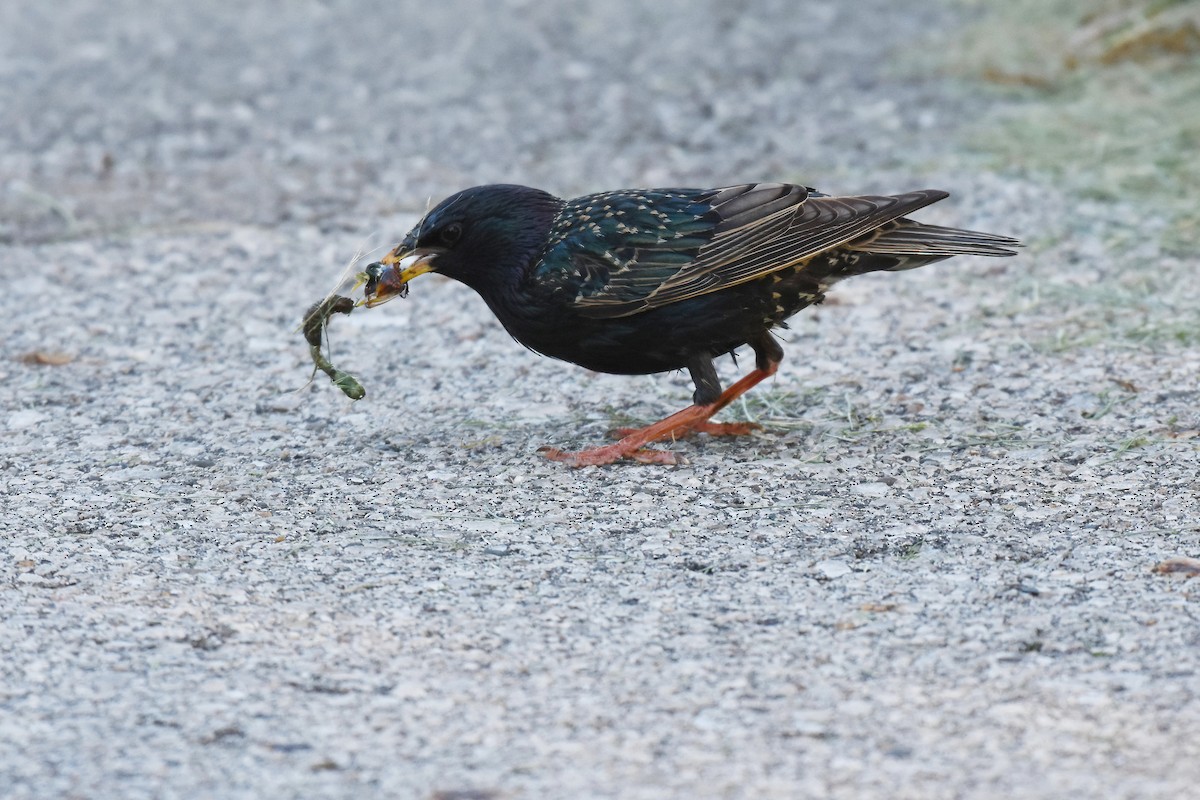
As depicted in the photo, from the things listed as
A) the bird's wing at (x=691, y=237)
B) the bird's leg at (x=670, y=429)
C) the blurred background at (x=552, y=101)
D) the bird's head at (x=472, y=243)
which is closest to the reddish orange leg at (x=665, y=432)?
the bird's leg at (x=670, y=429)

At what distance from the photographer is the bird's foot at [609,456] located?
5.37m

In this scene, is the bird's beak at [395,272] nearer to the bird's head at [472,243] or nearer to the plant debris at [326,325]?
the bird's head at [472,243]

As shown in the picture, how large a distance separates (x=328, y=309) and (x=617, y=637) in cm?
200

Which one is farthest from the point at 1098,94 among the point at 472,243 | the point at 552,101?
the point at 472,243

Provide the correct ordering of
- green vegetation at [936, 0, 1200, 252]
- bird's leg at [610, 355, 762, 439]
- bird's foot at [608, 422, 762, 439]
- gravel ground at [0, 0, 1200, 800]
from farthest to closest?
1. green vegetation at [936, 0, 1200, 252]
2. bird's foot at [608, 422, 762, 439]
3. bird's leg at [610, 355, 762, 439]
4. gravel ground at [0, 0, 1200, 800]

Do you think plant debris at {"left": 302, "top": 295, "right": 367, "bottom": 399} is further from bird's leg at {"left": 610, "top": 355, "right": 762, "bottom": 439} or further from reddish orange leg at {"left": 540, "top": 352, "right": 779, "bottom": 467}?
bird's leg at {"left": 610, "top": 355, "right": 762, "bottom": 439}

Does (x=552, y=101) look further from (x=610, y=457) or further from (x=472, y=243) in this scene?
(x=610, y=457)

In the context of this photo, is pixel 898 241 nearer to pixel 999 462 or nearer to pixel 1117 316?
pixel 999 462

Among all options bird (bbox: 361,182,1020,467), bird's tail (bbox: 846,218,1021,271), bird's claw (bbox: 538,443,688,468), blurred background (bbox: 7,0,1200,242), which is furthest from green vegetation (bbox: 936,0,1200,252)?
bird's claw (bbox: 538,443,688,468)

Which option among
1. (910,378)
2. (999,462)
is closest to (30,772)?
(999,462)

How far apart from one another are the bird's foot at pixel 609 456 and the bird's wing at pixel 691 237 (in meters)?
0.46

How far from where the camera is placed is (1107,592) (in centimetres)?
425

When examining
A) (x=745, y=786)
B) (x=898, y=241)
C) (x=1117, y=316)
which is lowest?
(x=745, y=786)

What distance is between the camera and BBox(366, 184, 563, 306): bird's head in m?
5.42
